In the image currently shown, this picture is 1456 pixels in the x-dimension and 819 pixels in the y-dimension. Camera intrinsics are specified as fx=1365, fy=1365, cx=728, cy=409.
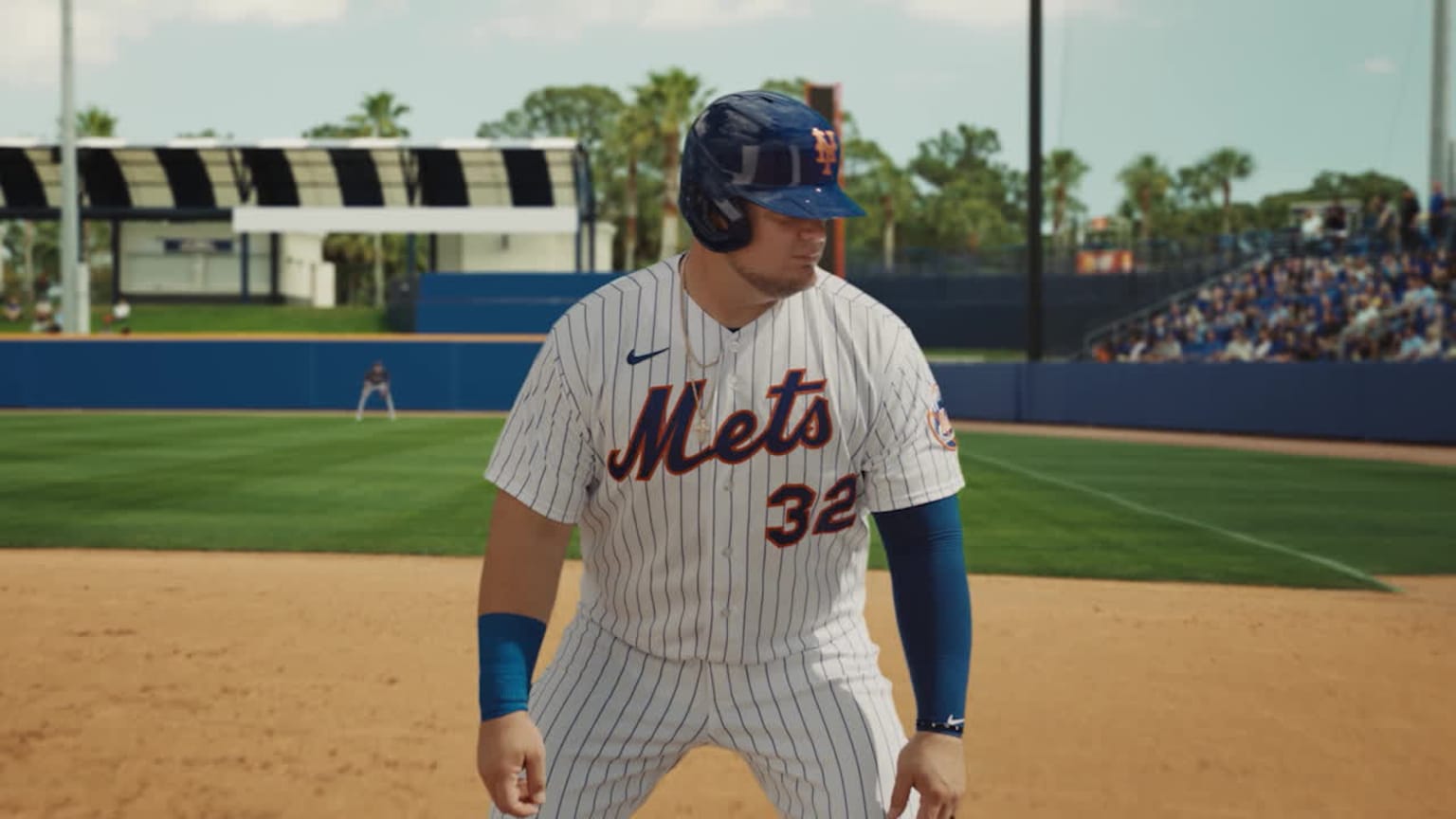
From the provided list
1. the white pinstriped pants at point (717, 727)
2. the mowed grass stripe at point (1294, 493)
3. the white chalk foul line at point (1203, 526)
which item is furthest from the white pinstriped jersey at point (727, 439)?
the mowed grass stripe at point (1294, 493)

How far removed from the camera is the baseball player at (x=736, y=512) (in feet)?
7.59

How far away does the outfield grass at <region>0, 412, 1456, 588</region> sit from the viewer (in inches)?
419

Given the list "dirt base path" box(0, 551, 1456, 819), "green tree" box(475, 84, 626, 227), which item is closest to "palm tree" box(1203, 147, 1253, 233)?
"green tree" box(475, 84, 626, 227)

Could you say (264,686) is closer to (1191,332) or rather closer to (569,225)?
(1191,332)

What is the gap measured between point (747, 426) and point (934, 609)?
45 centimetres

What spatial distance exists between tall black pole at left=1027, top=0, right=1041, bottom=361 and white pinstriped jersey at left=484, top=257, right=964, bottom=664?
24.5m

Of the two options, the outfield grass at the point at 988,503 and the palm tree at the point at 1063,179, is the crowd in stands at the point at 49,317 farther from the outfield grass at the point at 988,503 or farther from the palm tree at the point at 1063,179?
the palm tree at the point at 1063,179

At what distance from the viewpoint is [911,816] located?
2.42m

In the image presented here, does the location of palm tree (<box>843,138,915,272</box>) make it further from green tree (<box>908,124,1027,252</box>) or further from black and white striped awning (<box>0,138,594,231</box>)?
black and white striped awning (<box>0,138,594,231</box>)

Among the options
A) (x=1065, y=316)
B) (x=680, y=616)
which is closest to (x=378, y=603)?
(x=680, y=616)

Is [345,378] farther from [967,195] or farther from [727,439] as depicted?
[967,195]

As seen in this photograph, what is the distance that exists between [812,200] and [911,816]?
1.09m

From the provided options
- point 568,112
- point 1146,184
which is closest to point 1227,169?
point 1146,184

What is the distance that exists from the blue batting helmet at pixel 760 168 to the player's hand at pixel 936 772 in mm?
900
